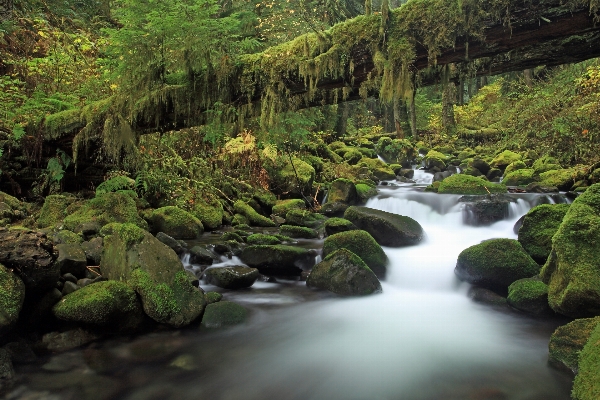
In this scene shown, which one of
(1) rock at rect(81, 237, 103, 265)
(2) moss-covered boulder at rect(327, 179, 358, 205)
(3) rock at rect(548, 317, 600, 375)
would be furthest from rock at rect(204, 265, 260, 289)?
(2) moss-covered boulder at rect(327, 179, 358, 205)

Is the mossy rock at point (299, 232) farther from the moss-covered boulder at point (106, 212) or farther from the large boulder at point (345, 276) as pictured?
the moss-covered boulder at point (106, 212)

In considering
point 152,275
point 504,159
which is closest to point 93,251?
point 152,275

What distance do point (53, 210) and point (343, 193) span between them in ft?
27.3

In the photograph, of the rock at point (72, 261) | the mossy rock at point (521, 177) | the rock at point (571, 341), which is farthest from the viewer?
the mossy rock at point (521, 177)

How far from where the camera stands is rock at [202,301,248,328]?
531 cm

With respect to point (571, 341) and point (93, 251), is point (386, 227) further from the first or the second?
point (93, 251)

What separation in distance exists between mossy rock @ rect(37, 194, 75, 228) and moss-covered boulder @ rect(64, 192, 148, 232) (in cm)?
25

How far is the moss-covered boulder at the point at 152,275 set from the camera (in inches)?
195

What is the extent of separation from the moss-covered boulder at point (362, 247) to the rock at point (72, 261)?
13.3ft

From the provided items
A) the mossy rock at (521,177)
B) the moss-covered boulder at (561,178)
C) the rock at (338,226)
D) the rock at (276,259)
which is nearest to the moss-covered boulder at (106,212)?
the rock at (276,259)

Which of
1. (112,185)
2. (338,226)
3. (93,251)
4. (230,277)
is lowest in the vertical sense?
(230,277)

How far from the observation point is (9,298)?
404 centimetres

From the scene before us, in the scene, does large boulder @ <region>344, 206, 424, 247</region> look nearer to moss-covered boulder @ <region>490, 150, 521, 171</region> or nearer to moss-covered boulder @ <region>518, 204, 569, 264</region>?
moss-covered boulder @ <region>518, 204, 569, 264</region>

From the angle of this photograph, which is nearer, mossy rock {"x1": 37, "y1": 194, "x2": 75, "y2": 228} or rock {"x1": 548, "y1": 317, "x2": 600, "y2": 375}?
rock {"x1": 548, "y1": 317, "x2": 600, "y2": 375}
